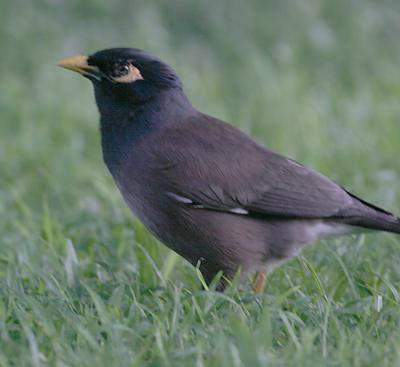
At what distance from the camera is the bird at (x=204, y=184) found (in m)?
5.14

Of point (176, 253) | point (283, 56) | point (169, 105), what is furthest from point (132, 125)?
point (283, 56)

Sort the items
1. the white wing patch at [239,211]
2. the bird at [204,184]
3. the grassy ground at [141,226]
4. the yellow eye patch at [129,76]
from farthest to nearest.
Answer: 1. the yellow eye patch at [129,76]
2. the white wing patch at [239,211]
3. the bird at [204,184]
4. the grassy ground at [141,226]

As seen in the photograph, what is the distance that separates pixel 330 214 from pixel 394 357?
136cm

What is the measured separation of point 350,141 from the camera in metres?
7.91

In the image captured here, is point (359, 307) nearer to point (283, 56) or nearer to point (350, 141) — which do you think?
point (350, 141)

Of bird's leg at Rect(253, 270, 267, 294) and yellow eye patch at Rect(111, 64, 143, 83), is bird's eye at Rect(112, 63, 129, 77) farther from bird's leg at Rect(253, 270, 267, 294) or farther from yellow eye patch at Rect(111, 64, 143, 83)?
bird's leg at Rect(253, 270, 267, 294)

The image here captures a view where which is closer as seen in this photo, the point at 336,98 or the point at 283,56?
the point at 336,98

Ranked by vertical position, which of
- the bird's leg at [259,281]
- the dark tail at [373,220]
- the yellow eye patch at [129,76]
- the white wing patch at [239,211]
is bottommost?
the bird's leg at [259,281]

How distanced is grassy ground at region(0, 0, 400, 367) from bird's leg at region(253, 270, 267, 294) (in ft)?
0.15

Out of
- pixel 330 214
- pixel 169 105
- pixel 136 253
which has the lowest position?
pixel 136 253

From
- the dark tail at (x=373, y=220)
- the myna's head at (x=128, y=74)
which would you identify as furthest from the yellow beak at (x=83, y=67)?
the dark tail at (x=373, y=220)

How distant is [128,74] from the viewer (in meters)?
5.45

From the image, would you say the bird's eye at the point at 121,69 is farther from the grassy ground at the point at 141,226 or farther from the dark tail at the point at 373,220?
the dark tail at the point at 373,220

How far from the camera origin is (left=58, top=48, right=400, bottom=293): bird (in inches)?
203
